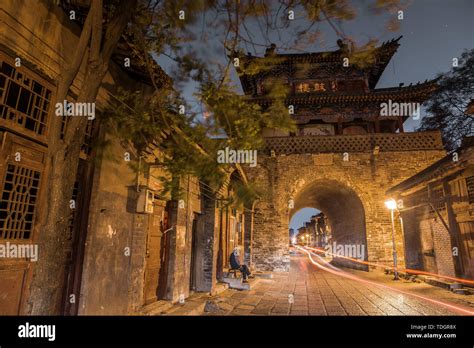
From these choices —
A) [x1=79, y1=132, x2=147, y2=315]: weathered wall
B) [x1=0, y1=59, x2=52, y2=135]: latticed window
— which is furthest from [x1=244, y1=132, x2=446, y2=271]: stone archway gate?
[x1=0, y1=59, x2=52, y2=135]: latticed window

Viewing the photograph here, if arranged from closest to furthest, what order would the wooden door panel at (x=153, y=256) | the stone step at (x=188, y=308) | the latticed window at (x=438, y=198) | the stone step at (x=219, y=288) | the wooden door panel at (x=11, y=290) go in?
1. the wooden door panel at (x=11, y=290)
2. the stone step at (x=188, y=308)
3. the wooden door panel at (x=153, y=256)
4. the stone step at (x=219, y=288)
5. the latticed window at (x=438, y=198)

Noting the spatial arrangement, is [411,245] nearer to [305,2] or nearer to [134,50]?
[305,2]

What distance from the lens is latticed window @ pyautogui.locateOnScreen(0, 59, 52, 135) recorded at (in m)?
3.33

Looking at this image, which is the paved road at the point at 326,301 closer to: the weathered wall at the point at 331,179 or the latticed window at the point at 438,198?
the latticed window at the point at 438,198

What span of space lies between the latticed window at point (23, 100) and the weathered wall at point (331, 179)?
12.9m

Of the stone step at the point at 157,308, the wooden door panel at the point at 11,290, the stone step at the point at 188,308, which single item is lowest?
the stone step at the point at 188,308

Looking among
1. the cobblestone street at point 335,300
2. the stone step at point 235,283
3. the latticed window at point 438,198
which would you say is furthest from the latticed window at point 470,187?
the stone step at point 235,283

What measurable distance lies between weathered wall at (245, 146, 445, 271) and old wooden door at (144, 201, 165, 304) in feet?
32.0

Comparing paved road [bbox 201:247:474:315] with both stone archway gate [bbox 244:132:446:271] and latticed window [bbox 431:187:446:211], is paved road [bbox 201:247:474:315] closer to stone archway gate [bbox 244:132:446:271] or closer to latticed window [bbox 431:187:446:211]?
latticed window [bbox 431:187:446:211]

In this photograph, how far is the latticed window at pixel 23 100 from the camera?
131 inches

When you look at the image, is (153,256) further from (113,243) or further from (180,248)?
(113,243)

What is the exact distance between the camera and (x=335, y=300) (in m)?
8.25

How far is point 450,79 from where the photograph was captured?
91.8 feet

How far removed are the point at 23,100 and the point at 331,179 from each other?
51.3ft
